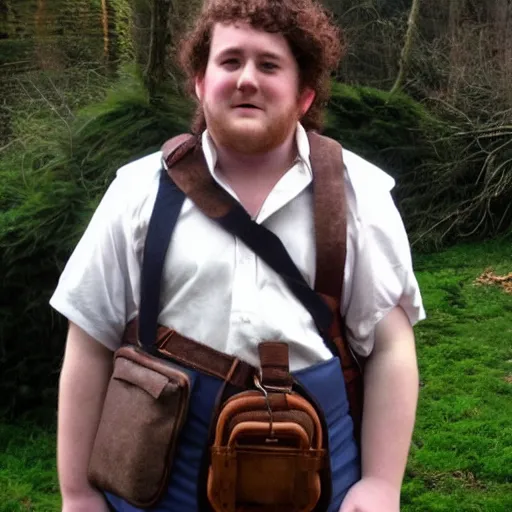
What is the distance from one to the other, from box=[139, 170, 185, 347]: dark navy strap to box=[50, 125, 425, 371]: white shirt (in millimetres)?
15

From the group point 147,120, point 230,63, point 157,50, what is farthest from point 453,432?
point 230,63

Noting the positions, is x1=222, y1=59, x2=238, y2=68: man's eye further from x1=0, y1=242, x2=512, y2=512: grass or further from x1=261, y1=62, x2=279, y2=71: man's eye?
x1=0, y1=242, x2=512, y2=512: grass

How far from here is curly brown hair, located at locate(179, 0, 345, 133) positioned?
1.73m

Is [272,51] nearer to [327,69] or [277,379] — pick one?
[327,69]

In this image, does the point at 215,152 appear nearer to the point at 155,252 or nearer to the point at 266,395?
the point at 155,252

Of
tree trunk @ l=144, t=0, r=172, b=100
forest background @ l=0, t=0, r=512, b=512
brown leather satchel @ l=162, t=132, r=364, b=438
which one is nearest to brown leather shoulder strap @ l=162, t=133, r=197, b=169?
brown leather satchel @ l=162, t=132, r=364, b=438

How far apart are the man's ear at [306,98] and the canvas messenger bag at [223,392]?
133 millimetres

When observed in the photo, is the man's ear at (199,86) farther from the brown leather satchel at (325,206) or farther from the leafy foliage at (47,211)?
the leafy foliage at (47,211)

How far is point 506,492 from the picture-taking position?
13.1ft

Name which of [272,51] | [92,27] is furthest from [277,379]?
[92,27]

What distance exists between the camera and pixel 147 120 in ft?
15.5

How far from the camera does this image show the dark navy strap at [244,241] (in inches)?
66.5

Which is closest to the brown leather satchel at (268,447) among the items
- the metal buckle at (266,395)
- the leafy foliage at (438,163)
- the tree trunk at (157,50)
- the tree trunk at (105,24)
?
the metal buckle at (266,395)

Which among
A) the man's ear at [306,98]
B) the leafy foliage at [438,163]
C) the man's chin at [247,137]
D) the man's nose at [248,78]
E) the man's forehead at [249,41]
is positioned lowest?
the leafy foliage at [438,163]
